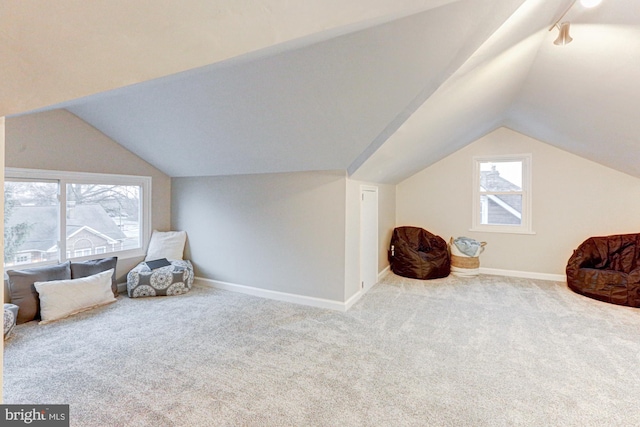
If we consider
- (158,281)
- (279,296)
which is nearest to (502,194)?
(279,296)

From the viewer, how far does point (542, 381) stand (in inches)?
80.0

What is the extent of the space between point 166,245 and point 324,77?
11.5ft

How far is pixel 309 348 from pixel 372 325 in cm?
77

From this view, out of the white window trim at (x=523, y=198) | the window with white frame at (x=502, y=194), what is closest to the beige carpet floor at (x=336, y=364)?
the white window trim at (x=523, y=198)

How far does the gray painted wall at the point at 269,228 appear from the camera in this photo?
3396 millimetres

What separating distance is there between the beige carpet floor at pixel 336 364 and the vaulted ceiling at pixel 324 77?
68.8 inches

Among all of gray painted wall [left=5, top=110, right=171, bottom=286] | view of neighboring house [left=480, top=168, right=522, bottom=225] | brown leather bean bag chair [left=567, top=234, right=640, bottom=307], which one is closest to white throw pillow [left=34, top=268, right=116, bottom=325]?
gray painted wall [left=5, top=110, right=171, bottom=286]

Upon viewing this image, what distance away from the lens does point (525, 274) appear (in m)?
4.68

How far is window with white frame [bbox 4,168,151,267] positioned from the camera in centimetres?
312

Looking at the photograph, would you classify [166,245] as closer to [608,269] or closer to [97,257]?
[97,257]

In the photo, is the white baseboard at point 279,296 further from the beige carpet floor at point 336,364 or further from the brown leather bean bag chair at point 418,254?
the brown leather bean bag chair at point 418,254

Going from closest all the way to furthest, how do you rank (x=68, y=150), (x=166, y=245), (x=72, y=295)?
1. (x=72, y=295)
2. (x=68, y=150)
3. (x=166, y=245)

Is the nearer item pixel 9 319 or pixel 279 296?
pixel 9 319

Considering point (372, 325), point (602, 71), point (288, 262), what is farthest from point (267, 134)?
point (602, 71)
